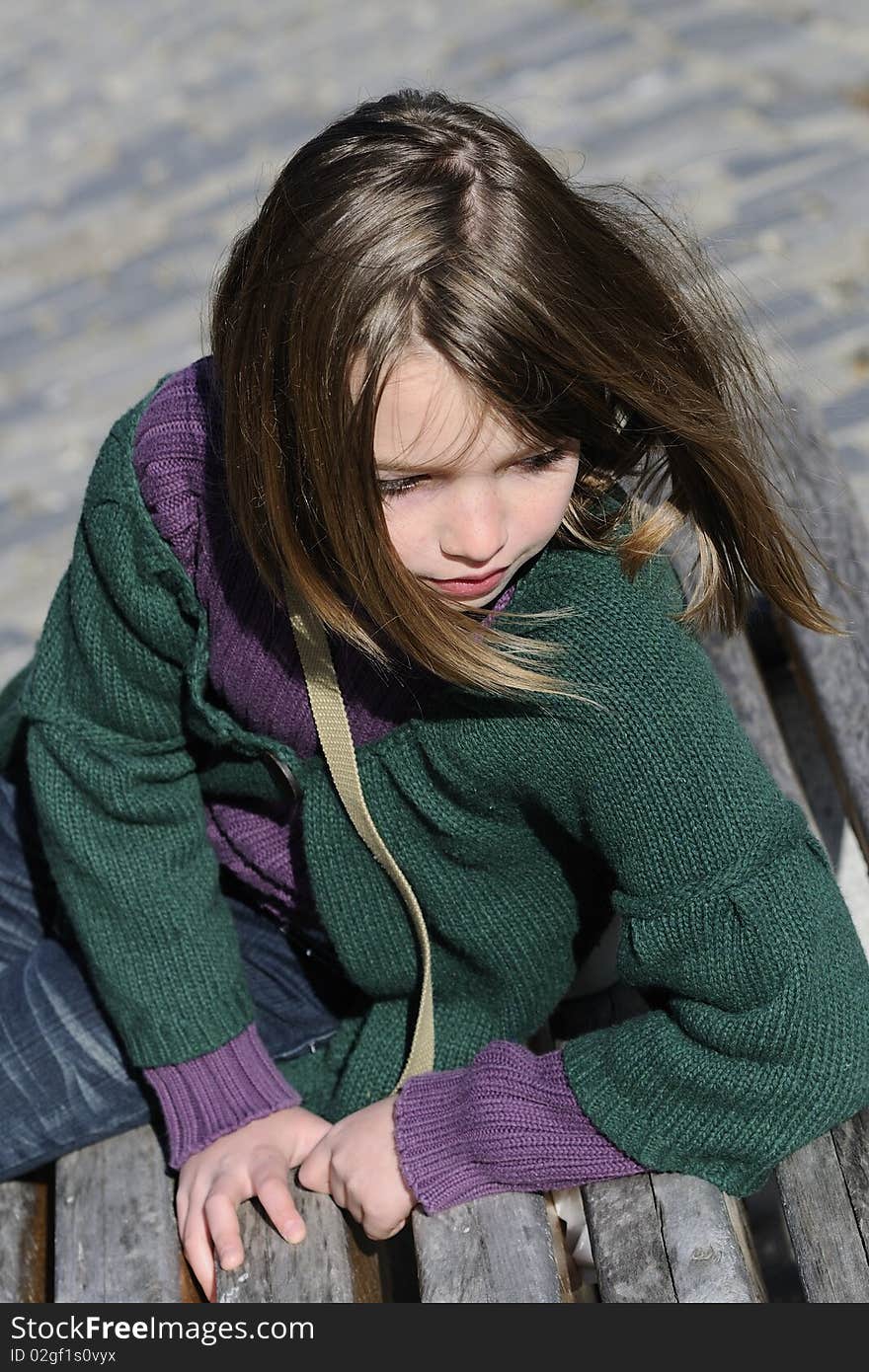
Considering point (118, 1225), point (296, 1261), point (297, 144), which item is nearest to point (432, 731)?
point (296, 1261)

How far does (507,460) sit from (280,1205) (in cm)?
86

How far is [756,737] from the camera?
222 centimetres

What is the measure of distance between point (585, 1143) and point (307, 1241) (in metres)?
0.33

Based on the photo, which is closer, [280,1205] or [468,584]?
[468,584]

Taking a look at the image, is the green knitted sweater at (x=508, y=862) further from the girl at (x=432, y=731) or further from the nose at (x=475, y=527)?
the nose at (x=475, y=527)

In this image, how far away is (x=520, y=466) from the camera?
4.79 feet

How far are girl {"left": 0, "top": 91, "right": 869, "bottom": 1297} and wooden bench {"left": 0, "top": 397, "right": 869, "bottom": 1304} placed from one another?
0.12ft

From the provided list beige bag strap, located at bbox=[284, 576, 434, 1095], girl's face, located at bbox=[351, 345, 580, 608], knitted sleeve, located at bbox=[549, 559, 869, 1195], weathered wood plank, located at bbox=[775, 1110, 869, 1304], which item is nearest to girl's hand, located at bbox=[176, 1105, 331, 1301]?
beige bag strap, located at bbox=[284, 576, 434, 1095]

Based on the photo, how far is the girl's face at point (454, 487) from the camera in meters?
1.36

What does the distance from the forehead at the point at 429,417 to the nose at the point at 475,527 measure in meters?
0.05

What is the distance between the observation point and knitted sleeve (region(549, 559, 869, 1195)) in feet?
5.02

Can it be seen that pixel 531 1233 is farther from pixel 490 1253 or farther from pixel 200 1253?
pixel 200 1253

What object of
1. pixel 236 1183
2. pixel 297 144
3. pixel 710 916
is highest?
pixel 297 144

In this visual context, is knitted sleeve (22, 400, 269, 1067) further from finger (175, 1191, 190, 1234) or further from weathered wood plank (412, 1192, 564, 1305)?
weathered wood plank (412, 1192, 564, 1305)
